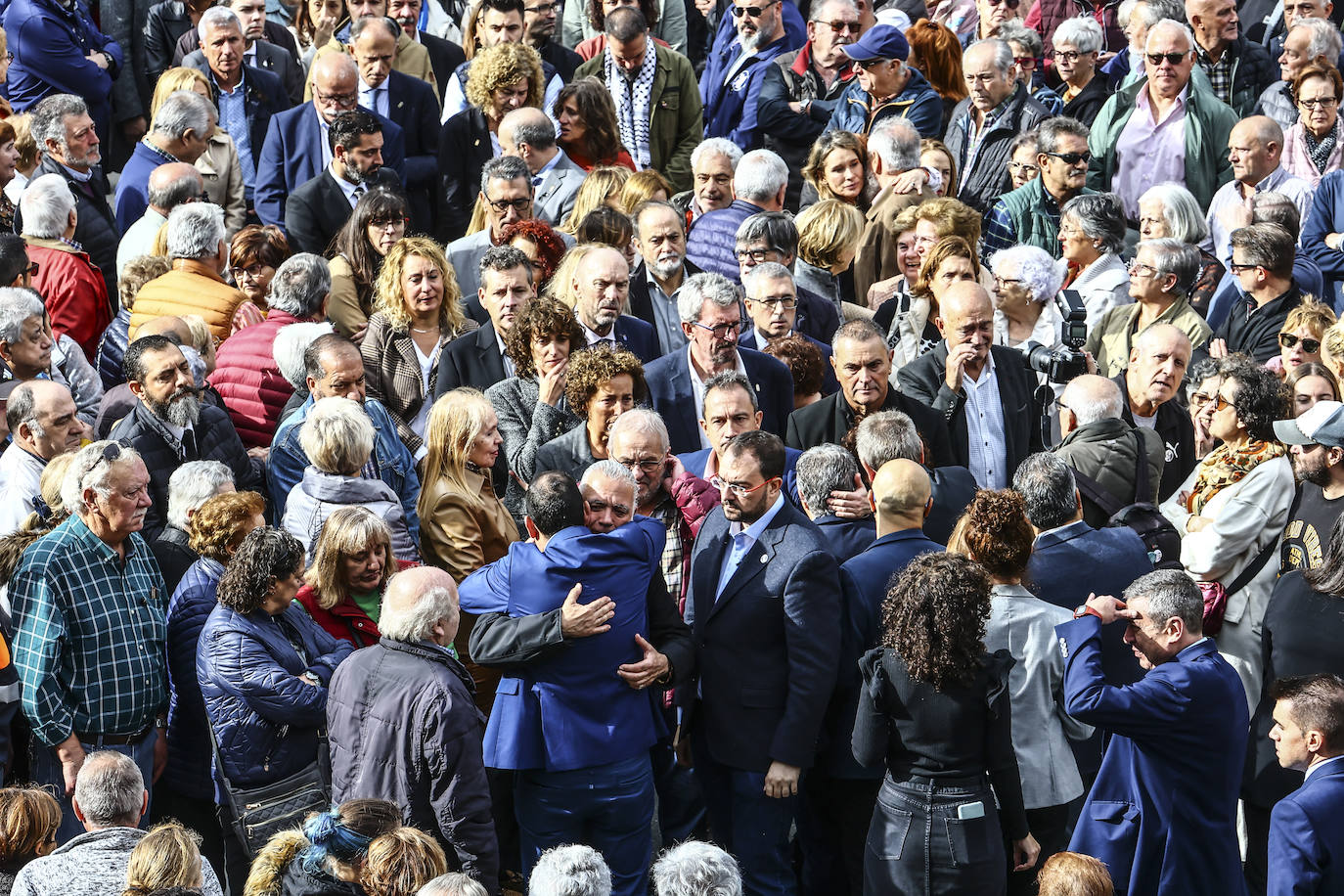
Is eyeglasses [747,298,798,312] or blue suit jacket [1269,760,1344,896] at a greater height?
eyeglasses [747,298,798,312]

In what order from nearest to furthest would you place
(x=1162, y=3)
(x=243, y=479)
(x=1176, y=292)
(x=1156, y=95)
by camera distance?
(x=243, y=479) → (x=1176, y=292) → (x=1156, y=95) → (x=1162, y=3)

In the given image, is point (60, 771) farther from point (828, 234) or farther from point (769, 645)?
point (828, 234)

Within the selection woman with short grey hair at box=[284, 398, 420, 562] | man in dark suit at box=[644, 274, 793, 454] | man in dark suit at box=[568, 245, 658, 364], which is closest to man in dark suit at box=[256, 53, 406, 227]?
man in dark suit at box=[568, 245, 658, 364]

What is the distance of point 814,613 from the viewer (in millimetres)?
5441

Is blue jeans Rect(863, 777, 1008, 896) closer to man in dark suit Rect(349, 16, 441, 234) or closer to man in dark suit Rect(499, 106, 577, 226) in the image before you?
man in dark suit Rect(499, 106, 577, 226)

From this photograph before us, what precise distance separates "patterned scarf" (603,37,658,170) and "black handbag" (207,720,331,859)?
230 inches

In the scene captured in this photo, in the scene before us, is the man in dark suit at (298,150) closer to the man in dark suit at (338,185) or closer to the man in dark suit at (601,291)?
the man in dark suit at (338,185)

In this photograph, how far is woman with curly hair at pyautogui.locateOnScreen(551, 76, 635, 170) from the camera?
9422 millimetres

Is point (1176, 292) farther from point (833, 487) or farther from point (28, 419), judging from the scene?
point (28, 419)

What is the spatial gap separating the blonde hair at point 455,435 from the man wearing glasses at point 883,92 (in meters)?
4.54

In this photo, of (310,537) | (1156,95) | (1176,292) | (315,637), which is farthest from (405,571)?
(1156,95)

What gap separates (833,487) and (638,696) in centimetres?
102

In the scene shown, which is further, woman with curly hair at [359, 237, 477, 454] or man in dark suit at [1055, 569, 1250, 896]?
woman with curly hair at [359, 237, 477, 454]

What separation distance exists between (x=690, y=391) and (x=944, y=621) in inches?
96.1
